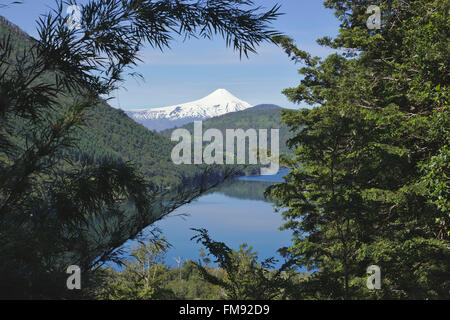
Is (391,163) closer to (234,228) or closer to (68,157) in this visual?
(68,157)

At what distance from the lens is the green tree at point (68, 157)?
6.68ft

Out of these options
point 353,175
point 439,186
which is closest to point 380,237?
point 353,175

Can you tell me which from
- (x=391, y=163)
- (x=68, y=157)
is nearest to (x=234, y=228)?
(x=391, y=163)

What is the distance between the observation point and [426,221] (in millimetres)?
6852

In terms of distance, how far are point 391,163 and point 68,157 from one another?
613 cm

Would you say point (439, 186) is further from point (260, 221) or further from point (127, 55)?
point (260, 221)

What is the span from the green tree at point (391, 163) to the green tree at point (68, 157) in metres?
2.63

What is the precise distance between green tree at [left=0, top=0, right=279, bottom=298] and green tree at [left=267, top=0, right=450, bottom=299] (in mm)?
2634

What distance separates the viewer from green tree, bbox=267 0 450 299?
5418mm

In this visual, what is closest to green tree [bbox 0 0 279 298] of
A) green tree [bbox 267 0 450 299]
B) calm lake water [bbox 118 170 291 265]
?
green tree [bbox 267 0 450 299]

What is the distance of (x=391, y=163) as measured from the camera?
22.4 feet

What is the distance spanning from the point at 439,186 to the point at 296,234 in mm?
7782

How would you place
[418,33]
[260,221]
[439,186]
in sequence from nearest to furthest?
[439,186] → [418,33] → [260,221]

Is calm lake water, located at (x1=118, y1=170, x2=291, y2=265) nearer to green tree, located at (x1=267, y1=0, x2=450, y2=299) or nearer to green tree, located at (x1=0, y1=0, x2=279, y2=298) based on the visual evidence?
green tree, located at (x1=267, y1=0, x2=450, y2=299)
